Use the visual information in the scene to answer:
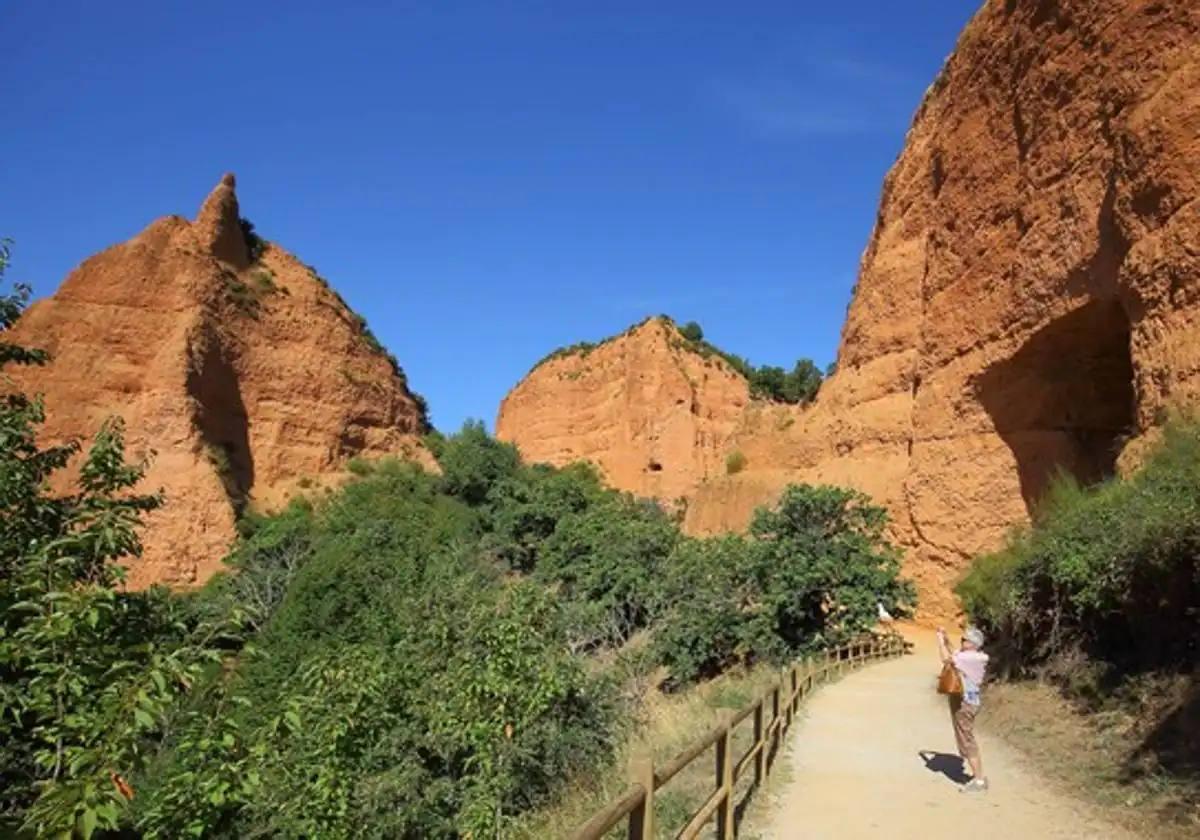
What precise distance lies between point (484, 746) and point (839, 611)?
1316 centimetres

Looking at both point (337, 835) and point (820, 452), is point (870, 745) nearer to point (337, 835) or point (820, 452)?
point (337, 835)

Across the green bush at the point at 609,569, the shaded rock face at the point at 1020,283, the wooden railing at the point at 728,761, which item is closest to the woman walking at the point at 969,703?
the wooden railing at the point at 728,761

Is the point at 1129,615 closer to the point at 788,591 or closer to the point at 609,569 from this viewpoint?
the point at 788,591

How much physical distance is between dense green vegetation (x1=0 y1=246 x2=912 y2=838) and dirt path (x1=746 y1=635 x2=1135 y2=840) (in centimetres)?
283

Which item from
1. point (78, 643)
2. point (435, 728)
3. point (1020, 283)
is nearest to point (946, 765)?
point (435, 728)

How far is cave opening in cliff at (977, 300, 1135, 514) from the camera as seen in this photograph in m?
24.8

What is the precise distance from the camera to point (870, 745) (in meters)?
11.0

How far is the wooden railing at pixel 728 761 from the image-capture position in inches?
172

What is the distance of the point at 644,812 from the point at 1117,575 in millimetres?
8759

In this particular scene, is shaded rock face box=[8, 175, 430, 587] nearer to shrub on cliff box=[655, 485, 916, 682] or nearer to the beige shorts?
shrub on cliff box=[655, 485, 916, 682]

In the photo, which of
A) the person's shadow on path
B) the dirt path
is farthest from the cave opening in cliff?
the person's shadow on path

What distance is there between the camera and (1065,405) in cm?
2558

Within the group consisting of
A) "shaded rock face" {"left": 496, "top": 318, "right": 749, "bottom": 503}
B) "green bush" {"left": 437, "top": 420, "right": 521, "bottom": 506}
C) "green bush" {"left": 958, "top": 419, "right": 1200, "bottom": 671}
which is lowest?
"green bush" {"left": 958, "top": 419, "right": 1200, "bottom": 671}

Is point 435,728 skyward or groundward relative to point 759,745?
skyward
